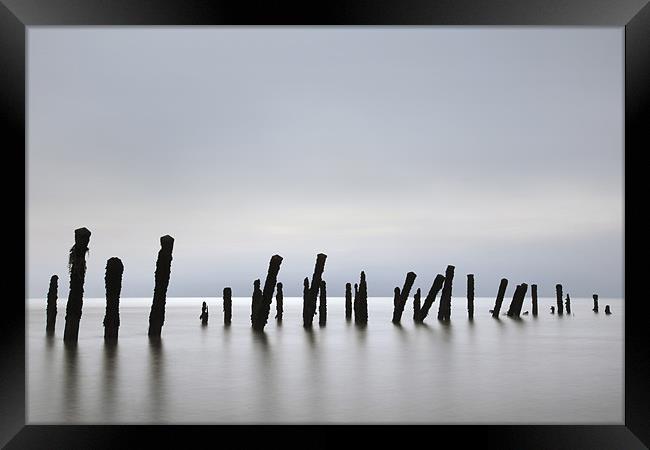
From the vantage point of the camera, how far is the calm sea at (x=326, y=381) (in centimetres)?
713

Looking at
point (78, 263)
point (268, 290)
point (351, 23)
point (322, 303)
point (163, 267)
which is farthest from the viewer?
point (322, 303)

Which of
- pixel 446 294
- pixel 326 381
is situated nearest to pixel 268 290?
pixel 326 381

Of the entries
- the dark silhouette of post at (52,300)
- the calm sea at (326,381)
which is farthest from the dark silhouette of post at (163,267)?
the dark silhouette of post at (52,300)

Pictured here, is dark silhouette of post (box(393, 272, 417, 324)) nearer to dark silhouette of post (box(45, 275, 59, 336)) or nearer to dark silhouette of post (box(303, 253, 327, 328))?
dark silhouette of post (box(303, 253, 327, 328))

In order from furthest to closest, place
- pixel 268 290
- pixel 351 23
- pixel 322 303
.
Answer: pixel 322 303 → pixel 268 290 → pixel 351 23

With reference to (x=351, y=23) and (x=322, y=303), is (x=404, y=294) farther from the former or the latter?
(x=351, y=23)

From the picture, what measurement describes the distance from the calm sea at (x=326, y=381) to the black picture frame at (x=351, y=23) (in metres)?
1.55

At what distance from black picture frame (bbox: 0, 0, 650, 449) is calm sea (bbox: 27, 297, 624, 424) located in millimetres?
1546

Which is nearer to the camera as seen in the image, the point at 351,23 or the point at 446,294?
the point at 351,23

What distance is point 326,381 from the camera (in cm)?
984

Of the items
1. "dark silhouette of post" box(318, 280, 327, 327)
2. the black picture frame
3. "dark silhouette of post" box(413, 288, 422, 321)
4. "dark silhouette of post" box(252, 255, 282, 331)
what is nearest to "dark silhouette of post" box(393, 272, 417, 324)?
"dark silhouette of post" box(413, 288, 422, 321)

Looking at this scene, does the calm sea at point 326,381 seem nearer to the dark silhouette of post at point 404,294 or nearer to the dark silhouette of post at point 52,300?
the dark silhouette of post at point 52,300

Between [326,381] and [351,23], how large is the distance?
654cm

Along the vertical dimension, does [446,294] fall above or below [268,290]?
below
